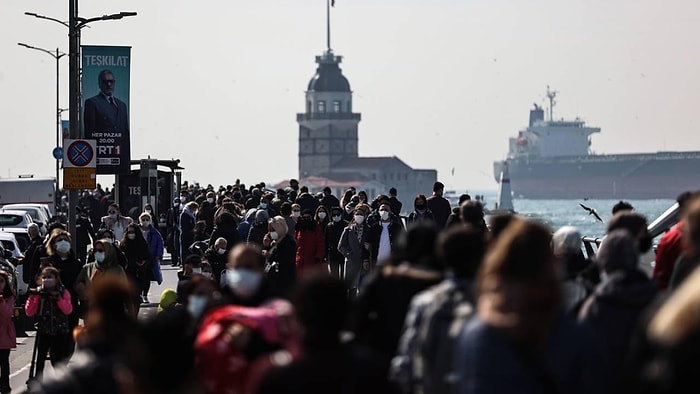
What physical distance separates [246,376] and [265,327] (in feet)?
0.74

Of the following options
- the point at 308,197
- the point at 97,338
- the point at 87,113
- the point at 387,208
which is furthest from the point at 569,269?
the point at 87,113

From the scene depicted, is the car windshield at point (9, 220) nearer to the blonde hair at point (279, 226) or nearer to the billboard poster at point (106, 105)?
the billboard poster at point (106, 105)

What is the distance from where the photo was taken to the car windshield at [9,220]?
3922cm

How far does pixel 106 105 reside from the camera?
117 feet

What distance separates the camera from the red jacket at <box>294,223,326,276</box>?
2253cm

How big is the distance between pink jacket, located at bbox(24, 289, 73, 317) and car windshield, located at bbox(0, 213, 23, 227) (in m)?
24.0

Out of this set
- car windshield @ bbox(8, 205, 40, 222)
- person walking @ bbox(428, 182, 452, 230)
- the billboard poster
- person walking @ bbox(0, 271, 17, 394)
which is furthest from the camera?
car windshield @ bbox(8, 205, 40, 222)

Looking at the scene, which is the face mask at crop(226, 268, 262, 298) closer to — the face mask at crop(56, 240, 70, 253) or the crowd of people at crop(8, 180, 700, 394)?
the crowd of people at crop(8, 180, 700, 394)

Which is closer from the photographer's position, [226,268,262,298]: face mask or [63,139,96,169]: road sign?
[226,268,262,298]: face mask

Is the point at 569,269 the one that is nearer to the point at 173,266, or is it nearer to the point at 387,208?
the point at 387,208

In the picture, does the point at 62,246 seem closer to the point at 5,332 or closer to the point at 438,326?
the point at 5,332

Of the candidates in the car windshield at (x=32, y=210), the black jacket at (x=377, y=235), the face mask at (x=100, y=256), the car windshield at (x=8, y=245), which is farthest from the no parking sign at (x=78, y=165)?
the car windshield at (x=32, y=210)

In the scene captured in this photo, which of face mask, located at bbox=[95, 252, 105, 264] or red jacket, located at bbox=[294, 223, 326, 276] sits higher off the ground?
face mask, located at bbox=[95, 252, 105, 264]

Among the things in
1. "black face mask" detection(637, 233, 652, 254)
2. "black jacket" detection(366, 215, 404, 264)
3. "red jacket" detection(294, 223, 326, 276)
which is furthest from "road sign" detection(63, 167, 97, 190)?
"black face mask" detection(637, 233, 652, 254)
